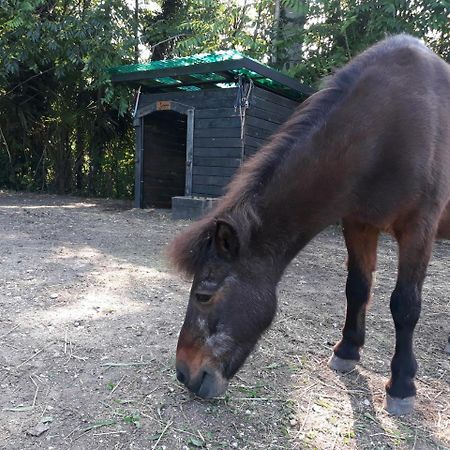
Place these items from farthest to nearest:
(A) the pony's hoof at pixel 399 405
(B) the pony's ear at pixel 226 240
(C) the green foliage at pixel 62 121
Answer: (C) the green foliage at pixel 62 121 → (A) the pony's hoof at pixel 399 405 → (B) the pony's ear at pixel 226 240

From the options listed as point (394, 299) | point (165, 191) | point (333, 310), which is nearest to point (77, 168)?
point (165, 191)

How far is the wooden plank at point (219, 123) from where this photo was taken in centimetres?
738

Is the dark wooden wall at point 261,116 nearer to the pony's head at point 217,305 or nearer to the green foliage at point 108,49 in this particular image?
the green foliage at point 108,49

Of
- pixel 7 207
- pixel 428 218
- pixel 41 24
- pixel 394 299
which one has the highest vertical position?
pixel 41 24

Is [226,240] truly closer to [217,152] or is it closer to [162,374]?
[162,374]

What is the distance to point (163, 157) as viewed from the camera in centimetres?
958

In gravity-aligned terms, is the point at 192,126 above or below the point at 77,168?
above

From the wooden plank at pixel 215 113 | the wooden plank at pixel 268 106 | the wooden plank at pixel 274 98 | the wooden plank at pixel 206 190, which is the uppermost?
the wooden plank at pixel 274 98

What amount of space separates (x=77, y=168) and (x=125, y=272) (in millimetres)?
9910

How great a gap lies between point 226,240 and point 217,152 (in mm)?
5977

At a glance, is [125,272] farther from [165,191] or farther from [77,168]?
[77,168]

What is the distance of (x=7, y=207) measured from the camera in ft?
25.5

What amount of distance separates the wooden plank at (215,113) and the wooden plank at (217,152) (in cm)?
56

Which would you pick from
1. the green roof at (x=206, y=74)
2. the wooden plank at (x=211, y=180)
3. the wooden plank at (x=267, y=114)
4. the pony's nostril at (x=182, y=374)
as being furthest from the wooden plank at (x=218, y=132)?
the pony's nostril at (x=182, y=374)
